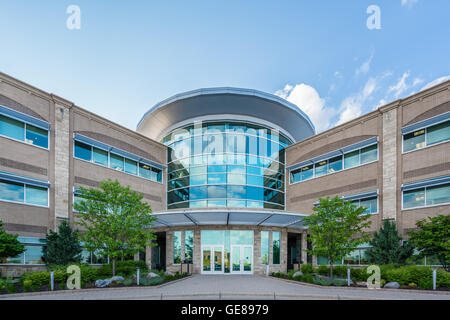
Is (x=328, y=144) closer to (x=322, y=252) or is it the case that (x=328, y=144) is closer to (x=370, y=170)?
(x=370, y=170)

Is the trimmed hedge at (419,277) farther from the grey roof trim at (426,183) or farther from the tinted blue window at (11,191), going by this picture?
the tinted blue window at (11,191)

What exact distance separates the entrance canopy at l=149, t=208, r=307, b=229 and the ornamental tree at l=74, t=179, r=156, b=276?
16.8 ft

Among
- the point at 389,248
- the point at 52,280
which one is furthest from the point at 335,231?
the point at 52,280

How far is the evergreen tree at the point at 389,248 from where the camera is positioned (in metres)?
19.1

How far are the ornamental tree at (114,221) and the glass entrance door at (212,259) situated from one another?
854 cm

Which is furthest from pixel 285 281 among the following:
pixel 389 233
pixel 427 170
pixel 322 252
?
pixel 427 170

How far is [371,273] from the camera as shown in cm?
1606

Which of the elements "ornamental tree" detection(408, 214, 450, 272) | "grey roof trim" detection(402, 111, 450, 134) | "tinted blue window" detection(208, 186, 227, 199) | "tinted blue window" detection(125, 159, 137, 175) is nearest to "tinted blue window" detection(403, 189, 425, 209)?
"ornamental tree" detection(408, 214, 450, 272)

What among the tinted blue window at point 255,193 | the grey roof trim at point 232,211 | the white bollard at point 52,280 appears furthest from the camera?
the tinted blue window at point 255,193

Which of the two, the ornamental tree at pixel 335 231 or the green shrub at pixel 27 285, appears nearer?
the green shrub at pixel 27 285

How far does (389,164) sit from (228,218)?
12631mm

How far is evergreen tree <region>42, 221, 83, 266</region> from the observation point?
63.3ft

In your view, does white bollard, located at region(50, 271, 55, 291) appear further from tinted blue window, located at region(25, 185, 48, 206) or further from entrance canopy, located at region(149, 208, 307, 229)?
entrance canopy, located at region(149, 208, 307, 229)

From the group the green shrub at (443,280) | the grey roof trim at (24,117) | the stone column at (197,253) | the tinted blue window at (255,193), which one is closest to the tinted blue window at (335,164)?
the tinted blue window at (255,193)
